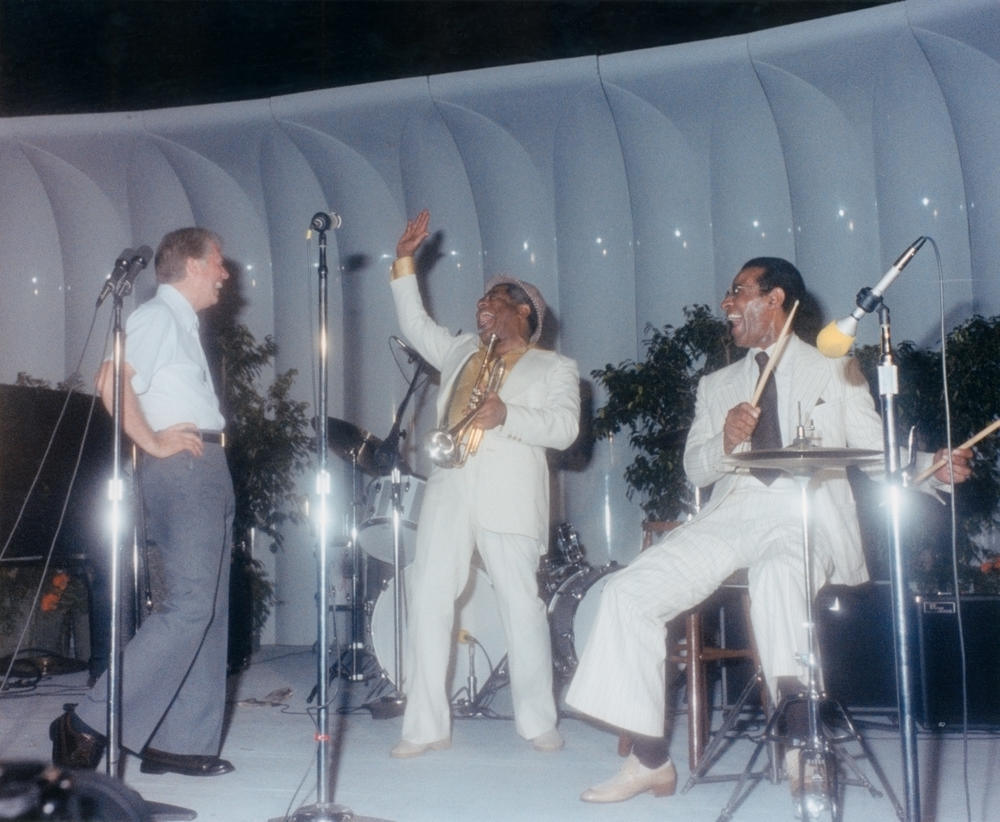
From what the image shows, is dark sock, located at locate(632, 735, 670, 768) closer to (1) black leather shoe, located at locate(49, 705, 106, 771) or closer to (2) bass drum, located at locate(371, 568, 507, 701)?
(1) black leather shoe, located at locate(49, 705, 106, 771)

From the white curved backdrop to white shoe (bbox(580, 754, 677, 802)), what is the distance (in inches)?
160

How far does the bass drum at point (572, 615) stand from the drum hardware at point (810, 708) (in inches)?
76.3

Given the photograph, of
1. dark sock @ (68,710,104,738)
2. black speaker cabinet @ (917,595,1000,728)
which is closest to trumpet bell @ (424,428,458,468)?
dark sock @ (68,710,104,738)

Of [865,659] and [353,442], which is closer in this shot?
[865,659]

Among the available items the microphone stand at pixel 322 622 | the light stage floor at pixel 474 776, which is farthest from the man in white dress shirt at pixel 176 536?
the microphone stand at pixel 322 622

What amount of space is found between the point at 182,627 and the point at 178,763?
0.51 m

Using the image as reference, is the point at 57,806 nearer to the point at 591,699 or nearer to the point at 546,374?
the point at 591,699

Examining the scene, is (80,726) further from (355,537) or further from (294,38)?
(294,38)

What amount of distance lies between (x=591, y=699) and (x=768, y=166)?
482 centimetres

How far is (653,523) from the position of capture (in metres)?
4.90

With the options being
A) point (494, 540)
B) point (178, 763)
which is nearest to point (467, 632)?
point (494, 540)

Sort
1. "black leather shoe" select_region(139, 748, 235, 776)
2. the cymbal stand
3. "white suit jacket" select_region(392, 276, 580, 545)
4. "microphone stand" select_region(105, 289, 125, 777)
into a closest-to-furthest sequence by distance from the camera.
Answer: "microphone stand" select_region(105, 289, 125, 777), "black leather shoe" select_region(139, 748, 235, 776), "white suit jacket" select_region(392, 276, 580, 545), the cymbal stand

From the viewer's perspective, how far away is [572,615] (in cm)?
528

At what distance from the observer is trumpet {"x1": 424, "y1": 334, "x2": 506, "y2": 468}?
430 cm
